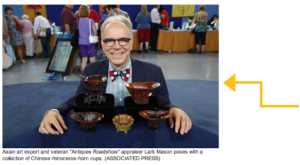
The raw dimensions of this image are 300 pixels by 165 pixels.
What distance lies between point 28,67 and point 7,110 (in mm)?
3071

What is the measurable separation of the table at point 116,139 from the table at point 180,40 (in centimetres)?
742

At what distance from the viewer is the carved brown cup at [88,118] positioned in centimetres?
117

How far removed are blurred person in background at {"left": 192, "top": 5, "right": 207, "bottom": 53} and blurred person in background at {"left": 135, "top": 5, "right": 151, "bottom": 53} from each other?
1.79 m

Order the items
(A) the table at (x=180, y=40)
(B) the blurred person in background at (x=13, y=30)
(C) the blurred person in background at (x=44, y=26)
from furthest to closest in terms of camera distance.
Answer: (A) the table at (x=180, y=40) < (C) the blurred person in background at (x=44, y=26) < (B) the blurred person in background at (x=13, y=30)

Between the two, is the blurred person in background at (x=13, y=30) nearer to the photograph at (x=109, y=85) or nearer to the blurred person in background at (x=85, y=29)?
the photograph at (x=109, y=85)

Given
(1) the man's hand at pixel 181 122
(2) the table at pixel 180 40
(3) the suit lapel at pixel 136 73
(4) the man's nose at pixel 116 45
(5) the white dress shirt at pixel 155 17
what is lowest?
(1) the man's hand at pixel 181 122

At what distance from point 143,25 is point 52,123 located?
697cm

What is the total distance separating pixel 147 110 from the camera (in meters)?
1.28

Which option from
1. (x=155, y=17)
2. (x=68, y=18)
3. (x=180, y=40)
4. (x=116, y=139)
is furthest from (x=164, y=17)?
(x=116, y=139)

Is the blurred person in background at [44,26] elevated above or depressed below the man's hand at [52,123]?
above

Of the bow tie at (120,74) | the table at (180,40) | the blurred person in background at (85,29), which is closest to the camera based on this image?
the bow tie at (120,74)

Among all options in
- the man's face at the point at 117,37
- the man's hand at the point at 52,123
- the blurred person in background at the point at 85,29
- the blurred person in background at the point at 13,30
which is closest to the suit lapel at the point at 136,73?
the man's face at the point at 117,37

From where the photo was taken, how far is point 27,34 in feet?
22.1
